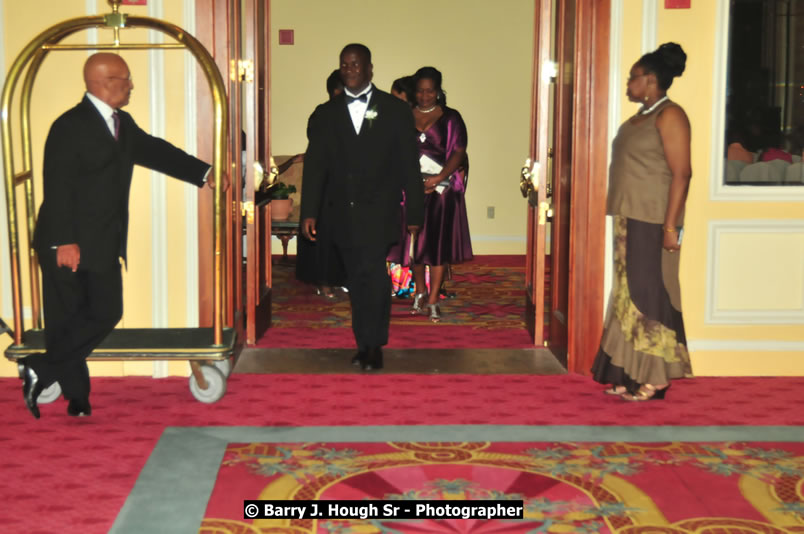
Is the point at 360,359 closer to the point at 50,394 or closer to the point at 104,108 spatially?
the point at 50,394

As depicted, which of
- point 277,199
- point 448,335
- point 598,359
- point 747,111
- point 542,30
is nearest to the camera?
point 598,359

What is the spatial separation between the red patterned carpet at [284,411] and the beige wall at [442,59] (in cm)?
587

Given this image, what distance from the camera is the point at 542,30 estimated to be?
19.7 ft

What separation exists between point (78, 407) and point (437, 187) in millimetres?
3302

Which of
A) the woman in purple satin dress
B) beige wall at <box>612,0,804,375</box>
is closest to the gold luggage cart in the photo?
beige wall at <box>612,0,804,375</box>

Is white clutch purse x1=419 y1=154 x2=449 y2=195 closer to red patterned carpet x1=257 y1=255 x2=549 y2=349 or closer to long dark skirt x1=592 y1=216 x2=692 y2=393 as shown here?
red patterned carpet x1=257 y1=255 x2=549 y2=349

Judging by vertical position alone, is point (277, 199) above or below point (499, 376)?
above

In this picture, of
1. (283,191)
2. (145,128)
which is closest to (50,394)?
(145,128)

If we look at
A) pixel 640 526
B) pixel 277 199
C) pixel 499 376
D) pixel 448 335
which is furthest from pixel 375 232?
pixel 277 199

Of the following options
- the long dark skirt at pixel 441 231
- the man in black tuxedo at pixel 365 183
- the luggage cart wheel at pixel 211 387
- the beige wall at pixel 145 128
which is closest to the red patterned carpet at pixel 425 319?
the long dark skirt at pixel 441 231

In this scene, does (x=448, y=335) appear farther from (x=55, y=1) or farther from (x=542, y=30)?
(x=55, y=1)

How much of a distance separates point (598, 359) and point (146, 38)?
8.82ft

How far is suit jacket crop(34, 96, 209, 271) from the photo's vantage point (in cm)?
440

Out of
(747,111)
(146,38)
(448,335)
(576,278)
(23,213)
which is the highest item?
(146,38)
